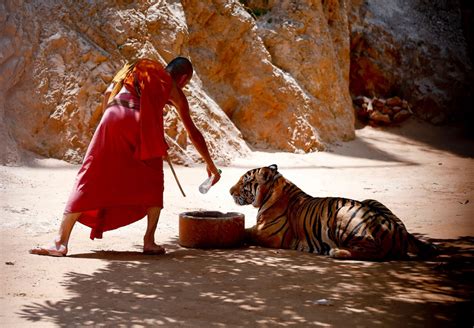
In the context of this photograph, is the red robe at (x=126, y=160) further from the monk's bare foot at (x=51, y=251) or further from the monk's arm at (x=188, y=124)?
the monk's bare foot at (x=51, y=251)

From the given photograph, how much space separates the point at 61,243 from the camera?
4660 millimetres

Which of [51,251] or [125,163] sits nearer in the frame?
[51,251]

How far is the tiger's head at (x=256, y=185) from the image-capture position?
5734 millimetres

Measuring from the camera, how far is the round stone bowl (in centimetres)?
526

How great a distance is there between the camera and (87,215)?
491 centimetres

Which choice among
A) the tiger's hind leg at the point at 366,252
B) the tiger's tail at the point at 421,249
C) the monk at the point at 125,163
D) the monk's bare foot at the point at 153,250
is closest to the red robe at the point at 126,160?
the monk at the point at 125,163

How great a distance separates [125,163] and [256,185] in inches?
58.6

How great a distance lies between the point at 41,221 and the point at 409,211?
462cm

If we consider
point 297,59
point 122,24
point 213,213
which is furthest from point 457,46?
point 213,213

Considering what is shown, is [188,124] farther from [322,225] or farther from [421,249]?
[421,249]

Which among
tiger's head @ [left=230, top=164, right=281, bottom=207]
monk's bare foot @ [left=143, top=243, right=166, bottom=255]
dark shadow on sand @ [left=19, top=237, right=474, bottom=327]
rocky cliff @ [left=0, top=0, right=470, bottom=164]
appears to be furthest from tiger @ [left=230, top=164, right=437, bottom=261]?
rocky cliff @ [left=0, top=0, right=470, bottom=164]

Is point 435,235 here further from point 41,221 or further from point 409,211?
point 41,221

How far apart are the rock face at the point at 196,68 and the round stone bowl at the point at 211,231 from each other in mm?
4010

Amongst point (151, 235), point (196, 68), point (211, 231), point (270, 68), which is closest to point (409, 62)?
point (270, 68)
